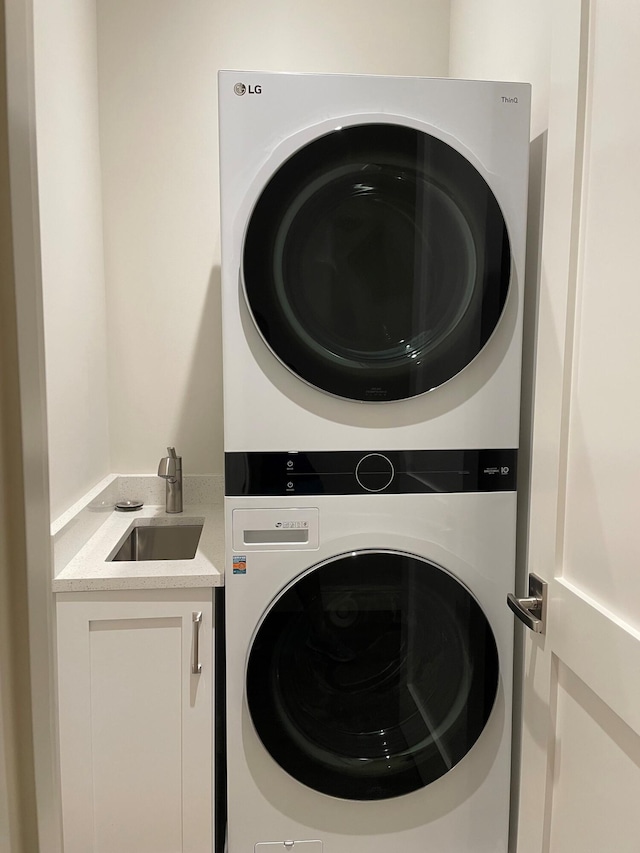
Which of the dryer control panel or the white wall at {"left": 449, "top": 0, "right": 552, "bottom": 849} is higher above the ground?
the white wall at {"left": 449, "top": 0, "right": 552, "bottom": 849}

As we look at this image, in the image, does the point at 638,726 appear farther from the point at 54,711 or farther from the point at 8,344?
the point at 8,344

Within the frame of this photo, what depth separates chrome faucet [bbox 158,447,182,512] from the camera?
6.45ft

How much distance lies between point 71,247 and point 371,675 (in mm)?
1347

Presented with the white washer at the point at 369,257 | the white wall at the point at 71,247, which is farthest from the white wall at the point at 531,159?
the white wall at the point at 71,247

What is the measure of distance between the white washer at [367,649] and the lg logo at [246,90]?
777 mm

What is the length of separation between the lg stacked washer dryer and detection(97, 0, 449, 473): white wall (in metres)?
0.77

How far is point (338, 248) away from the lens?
137cm

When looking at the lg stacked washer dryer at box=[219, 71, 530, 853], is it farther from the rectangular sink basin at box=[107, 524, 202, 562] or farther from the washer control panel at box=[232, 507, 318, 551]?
the rectangular sink basin at box=[107, 524, 202, 562]

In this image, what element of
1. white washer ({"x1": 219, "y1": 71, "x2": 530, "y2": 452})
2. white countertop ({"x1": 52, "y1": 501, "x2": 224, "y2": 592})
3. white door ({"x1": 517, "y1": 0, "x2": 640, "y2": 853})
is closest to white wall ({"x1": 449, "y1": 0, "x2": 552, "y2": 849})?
white washer ({"x1": 219, "y1": 71, "x2": 530, "y2": 452})

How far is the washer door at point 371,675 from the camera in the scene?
1429 millimetres

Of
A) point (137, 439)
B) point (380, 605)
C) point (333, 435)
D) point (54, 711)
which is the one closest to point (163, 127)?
point (137, 439)

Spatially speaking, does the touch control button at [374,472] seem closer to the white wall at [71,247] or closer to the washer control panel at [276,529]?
the washer control panel at [276,529]

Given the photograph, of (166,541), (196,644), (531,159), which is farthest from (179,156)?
(196,644)

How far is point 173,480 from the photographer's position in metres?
1.99
